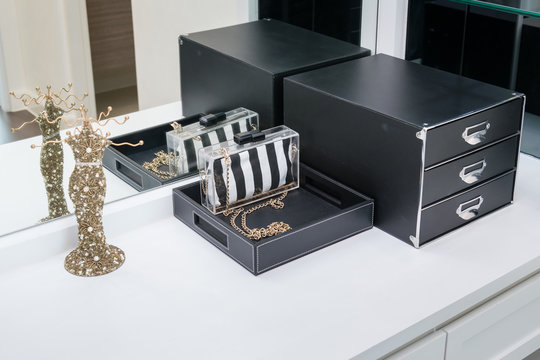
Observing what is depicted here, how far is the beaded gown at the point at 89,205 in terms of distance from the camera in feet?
3.53

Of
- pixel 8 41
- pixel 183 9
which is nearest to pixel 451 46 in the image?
pixel 183 9

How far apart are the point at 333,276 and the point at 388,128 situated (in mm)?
249

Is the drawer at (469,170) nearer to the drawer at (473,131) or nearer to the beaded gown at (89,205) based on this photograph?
the drawer at (473,131)

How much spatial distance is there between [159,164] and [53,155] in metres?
0.22

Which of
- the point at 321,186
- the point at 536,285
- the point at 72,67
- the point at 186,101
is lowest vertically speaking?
the point at 536,285

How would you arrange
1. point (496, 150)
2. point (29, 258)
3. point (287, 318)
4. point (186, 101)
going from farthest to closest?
point (186, 101) → point (496, 150) → point (29, 258) → point (287, 318)

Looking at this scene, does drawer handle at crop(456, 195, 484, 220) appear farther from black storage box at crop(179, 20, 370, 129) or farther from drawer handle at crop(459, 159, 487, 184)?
black storage box at crop(179, 20, 370, 129)

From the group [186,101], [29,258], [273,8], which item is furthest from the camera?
[273,8]

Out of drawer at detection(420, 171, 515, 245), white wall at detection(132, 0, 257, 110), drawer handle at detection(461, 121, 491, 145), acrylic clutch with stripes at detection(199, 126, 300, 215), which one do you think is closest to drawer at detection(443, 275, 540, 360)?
drawer at detection(420, 171, 515, 245)

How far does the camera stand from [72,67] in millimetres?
1131

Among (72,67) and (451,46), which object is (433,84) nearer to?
(451,46)

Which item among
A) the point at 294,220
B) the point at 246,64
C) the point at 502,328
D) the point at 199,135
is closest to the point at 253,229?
the point at 294,220

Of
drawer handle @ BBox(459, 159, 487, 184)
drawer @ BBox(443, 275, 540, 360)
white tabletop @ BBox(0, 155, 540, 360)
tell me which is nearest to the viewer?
white tabletop @ BBox(0, 155, 540, 360)

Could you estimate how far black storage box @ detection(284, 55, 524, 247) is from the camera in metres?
1.17
